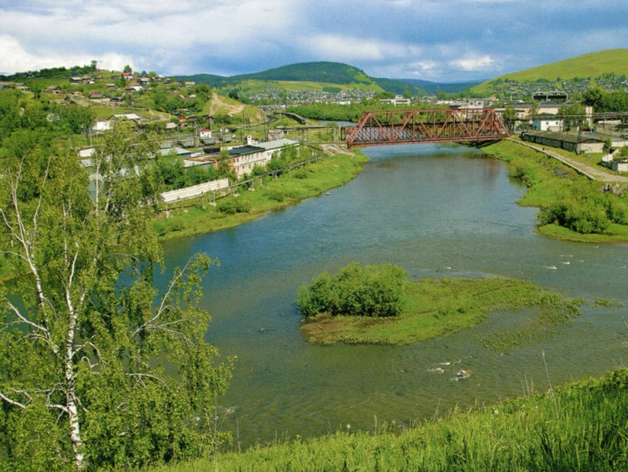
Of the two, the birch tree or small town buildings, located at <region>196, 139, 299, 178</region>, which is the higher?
small town buildings, located at <region>196, 139, 299, 178</region>

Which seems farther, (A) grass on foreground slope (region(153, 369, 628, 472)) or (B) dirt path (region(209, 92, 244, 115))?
(B) dirt path (region(209, 92, 244, 115))

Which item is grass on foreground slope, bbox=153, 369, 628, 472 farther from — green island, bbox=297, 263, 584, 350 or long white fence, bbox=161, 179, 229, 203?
long white fence, bbox=161, 179, 229, 203

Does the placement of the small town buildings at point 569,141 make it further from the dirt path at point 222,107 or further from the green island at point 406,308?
the dirt path at point 222,107

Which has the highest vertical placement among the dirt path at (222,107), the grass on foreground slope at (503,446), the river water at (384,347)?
the dirt path at (222,107)

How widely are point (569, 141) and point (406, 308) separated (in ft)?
91.6

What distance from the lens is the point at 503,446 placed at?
4.47 meters

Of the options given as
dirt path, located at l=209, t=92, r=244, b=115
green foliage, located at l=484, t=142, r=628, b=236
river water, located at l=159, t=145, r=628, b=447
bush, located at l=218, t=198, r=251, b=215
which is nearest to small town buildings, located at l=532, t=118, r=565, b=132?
green foliage, located at l=484, t=142, r=628, b=236

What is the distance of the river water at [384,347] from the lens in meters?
9.88

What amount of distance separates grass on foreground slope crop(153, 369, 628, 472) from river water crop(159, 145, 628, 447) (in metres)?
1.28

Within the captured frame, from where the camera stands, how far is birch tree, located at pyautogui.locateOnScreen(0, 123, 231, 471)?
5582 millimetres

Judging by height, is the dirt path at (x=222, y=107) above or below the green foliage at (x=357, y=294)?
above

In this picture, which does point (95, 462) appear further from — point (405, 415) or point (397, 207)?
point (397, 207)

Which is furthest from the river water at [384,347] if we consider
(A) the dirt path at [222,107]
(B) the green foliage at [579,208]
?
(A) the dirt path at [222,107]

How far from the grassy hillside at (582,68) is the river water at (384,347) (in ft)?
354
